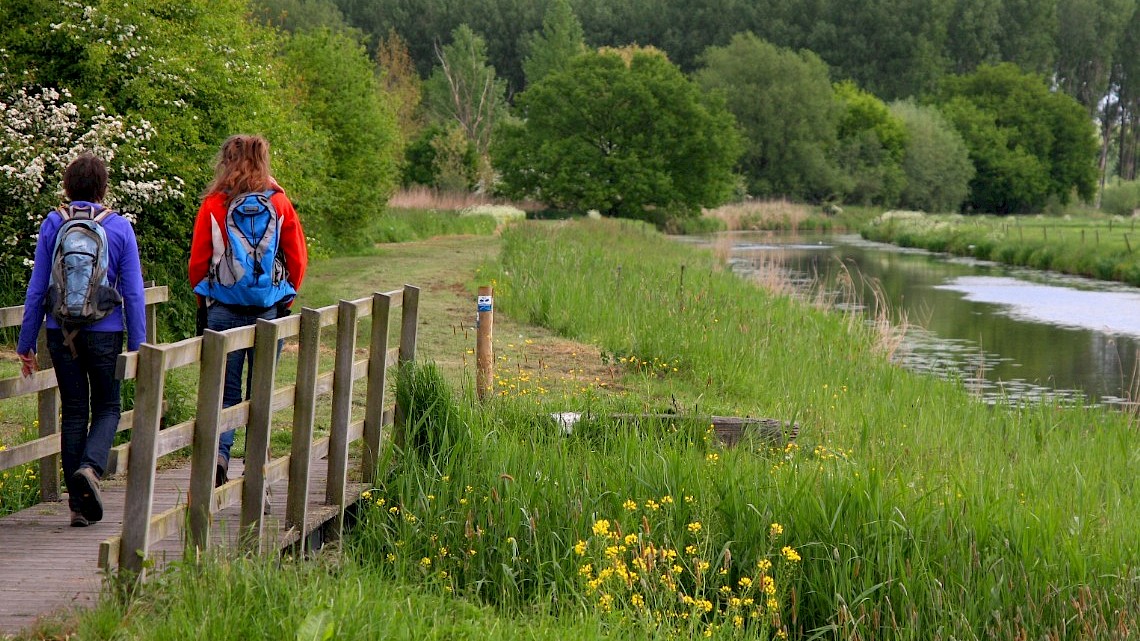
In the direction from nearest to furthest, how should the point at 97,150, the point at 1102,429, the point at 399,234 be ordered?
the point at 1102,429 < the point at 97,150 < the point at 399,234

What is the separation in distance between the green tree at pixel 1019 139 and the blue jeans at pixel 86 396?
80874mm

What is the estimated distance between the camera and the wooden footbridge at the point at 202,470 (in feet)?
16.6

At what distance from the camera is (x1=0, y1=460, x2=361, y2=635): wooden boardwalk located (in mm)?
5148

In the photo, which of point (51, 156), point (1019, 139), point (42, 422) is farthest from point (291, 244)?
point (1019, 139)

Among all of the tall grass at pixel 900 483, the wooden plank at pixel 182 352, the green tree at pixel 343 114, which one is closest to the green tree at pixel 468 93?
the green tree at pixel 343 114

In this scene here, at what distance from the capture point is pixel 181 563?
5145mm

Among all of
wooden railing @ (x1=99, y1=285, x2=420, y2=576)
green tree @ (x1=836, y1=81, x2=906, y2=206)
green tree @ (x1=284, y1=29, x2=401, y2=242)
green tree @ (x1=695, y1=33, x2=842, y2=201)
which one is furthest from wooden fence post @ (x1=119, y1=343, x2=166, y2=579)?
green tree @ (x1=836, y1=81, x2=906, y2=206)

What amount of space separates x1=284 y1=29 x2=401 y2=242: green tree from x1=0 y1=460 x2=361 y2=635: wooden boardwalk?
18402 millimetres

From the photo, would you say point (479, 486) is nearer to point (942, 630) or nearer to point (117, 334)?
point (117, 334)

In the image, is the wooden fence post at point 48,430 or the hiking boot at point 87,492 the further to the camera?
the wooden fence post at point 48,430

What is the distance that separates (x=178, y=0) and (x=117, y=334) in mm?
8172

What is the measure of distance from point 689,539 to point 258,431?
2.35 m

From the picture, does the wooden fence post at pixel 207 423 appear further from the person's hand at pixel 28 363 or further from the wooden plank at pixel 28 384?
the person's hand at pixel 28 363

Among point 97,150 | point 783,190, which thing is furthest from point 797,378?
point 783,190
